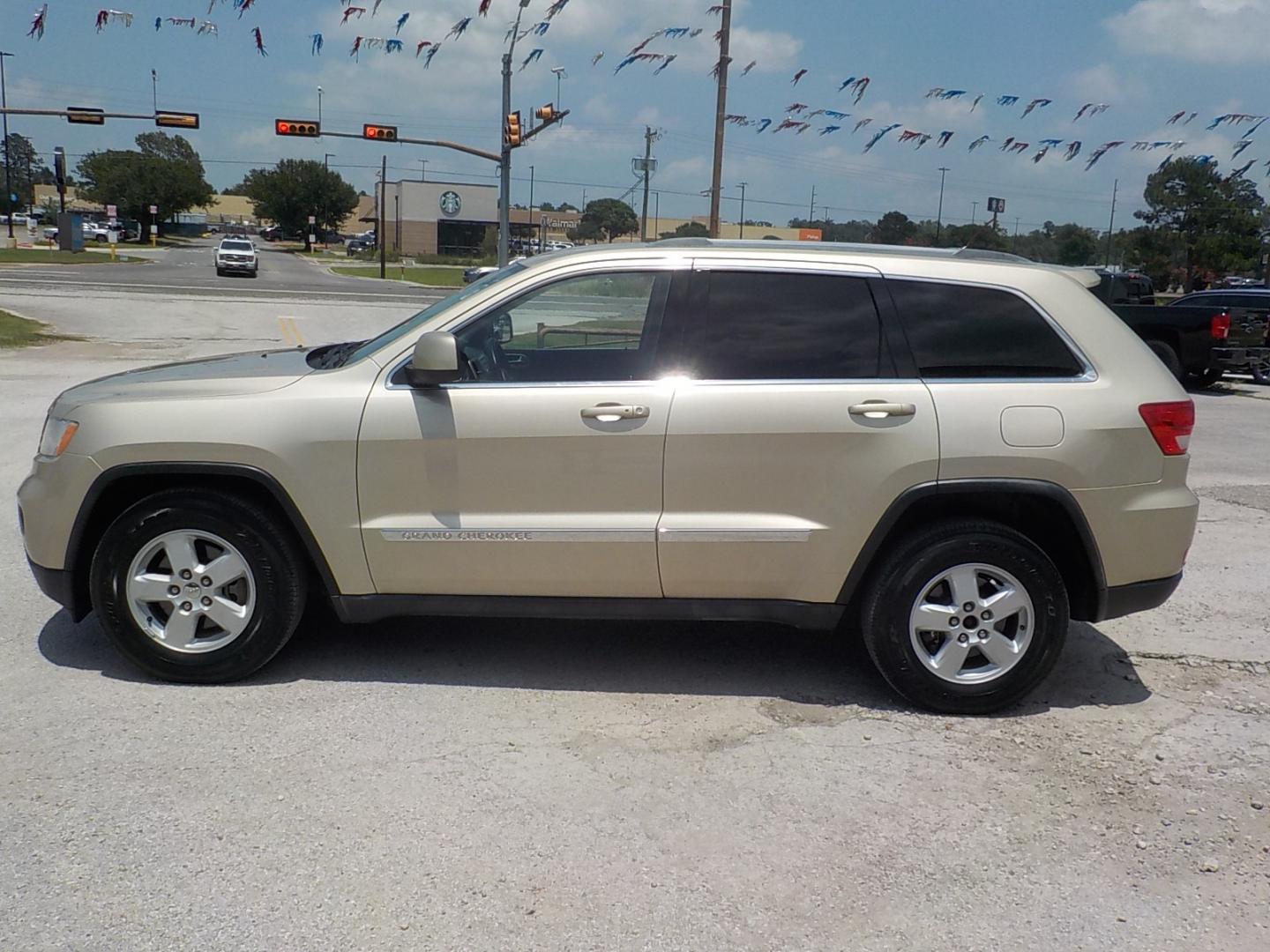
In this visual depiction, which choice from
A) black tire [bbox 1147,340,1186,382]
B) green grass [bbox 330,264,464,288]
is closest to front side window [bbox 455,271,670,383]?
black tire [bbox 1147,340,1186,382]

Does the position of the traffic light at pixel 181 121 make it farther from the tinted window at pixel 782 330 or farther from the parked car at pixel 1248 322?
the tinted window at pixel 782 330

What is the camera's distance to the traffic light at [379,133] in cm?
3600

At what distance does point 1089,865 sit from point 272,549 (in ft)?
10.6

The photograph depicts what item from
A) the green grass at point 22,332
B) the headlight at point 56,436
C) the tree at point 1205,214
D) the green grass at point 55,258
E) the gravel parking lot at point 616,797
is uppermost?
the tree at point 1205,214

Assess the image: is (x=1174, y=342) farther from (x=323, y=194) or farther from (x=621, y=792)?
(x=323, y=194)

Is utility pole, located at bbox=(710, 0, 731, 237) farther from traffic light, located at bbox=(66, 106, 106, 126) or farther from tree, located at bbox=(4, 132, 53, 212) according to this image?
tree, located at bbox=(4, 132, 53, 212)

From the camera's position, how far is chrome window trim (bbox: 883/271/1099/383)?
456cm

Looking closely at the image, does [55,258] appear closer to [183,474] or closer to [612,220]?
[612,220]

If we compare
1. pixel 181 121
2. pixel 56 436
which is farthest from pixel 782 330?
pixel 181 121

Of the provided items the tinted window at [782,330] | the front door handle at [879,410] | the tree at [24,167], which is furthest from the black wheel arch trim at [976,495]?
the tree at [24,167]

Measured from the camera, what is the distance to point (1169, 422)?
15.0 ft

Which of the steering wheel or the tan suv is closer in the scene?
the tan suv

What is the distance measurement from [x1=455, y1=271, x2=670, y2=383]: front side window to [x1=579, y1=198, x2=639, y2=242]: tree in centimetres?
5923

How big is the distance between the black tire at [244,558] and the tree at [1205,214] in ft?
141
